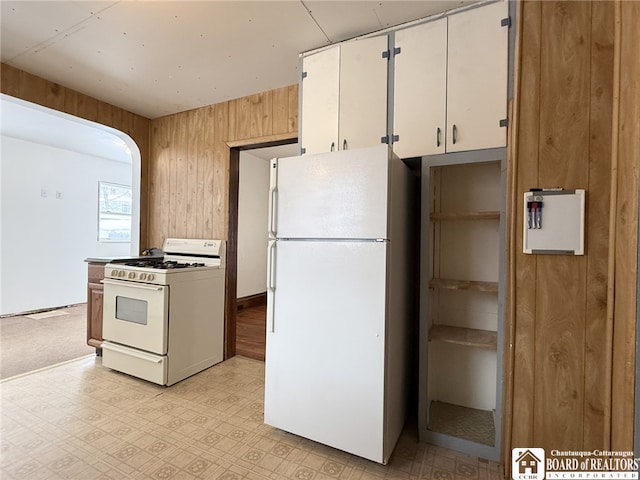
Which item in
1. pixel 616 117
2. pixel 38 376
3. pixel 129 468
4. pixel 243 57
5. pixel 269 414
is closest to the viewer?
pixel 616 117

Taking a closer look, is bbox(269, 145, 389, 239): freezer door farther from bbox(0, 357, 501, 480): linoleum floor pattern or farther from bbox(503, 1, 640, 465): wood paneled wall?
bbox(0, 357, 501, 480): linoleum floor pattern

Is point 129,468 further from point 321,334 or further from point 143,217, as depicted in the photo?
point 143,217

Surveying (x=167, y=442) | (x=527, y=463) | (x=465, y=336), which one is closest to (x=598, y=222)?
(x=465, y=336)

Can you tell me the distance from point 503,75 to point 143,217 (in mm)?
3685

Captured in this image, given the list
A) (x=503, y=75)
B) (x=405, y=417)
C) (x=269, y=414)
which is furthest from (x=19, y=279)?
(x=503, y=75)

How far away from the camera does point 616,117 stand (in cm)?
127

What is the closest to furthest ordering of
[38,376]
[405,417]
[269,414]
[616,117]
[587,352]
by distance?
[616,117] < [587,352] < [269,414] < [405,417] < [38,376]

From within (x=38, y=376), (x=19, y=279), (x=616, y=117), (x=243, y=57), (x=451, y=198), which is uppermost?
(x=243, y=57)

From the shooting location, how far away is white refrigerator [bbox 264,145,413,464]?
1.60m

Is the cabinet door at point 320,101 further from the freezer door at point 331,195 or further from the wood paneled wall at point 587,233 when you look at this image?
the wood paneled wall at point 587,233

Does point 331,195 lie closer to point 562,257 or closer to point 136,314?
point 562,257

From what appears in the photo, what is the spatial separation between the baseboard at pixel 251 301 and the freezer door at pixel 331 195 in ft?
12.0

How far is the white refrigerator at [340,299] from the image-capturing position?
5.24ft

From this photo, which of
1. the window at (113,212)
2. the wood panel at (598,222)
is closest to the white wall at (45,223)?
the window at (113,212)
